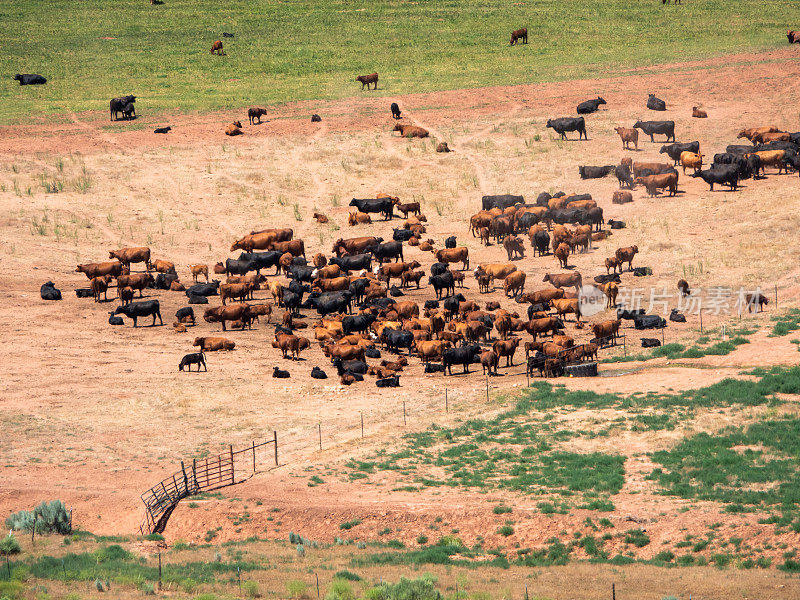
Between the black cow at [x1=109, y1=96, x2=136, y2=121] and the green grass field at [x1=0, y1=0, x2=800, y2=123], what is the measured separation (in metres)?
2.08

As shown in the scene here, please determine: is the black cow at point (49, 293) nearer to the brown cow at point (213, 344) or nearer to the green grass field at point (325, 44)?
the brown cow at point (213, 344)

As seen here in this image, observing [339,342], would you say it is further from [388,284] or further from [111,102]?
[111,102]

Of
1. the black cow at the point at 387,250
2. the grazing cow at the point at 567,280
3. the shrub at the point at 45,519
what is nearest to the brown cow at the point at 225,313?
the black cow at the point at 387,250

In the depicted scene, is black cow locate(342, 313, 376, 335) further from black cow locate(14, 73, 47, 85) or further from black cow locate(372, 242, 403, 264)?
black cow locate(14, 73, 47, 85)

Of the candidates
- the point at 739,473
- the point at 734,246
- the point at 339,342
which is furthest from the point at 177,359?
the point at 734,246

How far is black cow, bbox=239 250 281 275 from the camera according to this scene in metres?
48.8

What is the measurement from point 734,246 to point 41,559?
115 ft

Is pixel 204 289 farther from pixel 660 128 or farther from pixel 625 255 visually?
pixel 660 128

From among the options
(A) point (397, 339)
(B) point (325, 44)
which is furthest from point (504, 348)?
(B) point (325, 44)

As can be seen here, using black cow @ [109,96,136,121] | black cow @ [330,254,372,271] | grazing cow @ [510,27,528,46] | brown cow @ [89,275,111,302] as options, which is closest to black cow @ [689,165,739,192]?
black cow @ [330,254,372,271]

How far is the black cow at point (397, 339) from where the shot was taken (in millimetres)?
39531

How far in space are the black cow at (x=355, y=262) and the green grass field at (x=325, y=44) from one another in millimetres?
27334

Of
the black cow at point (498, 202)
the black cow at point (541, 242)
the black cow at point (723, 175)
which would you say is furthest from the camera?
the black cow at point (498, 202)

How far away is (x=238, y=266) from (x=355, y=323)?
30.4 feet
